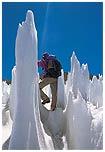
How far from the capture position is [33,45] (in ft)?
17.6

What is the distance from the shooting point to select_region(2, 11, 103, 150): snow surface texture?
5.27 metres

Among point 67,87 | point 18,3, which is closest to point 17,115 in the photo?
point 18,3

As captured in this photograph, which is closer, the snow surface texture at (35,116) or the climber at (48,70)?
the snow surface texture at (35,116)

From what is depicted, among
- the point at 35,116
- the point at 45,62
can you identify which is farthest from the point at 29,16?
the point at 35,116

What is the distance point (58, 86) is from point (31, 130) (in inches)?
38.7

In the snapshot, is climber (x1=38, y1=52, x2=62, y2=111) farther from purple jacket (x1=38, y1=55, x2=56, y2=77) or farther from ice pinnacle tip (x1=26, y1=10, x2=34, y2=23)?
ice pinnacle tip (x1=26, y1=10, x2=34, y2=23)

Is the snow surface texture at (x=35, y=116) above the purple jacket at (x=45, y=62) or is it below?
below

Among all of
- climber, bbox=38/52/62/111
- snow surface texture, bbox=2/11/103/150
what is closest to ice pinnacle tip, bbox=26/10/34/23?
snow surface texture, bbox=2/11/103/150

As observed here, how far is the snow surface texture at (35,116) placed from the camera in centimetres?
527

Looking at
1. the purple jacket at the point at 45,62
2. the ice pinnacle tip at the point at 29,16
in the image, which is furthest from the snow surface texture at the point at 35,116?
the purple jacket at the point at 45,62

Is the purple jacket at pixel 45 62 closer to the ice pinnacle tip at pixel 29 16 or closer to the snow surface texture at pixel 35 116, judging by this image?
the snow surface texture at pixel 35 116

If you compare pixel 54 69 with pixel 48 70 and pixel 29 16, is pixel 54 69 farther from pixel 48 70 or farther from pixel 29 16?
pixel 29 16

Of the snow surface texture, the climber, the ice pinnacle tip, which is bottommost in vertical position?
the snow surface texture

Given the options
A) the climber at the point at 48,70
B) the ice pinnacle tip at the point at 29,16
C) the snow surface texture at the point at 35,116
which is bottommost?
the snow surface texture at the point at 35,116
